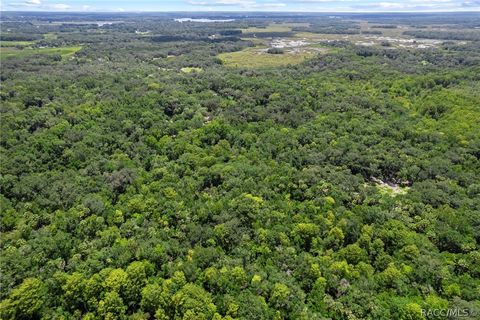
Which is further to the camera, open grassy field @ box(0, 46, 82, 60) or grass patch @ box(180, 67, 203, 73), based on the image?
open grassy field @ box(0, 46, 82, 60)

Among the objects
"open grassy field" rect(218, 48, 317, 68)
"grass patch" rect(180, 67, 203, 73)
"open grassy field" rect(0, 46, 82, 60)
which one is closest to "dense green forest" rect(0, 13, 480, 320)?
"grass patch" rect(180, 67, 203, 73)

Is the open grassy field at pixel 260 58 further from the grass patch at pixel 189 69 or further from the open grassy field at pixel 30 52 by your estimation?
the open grassy field at pixel 30 52

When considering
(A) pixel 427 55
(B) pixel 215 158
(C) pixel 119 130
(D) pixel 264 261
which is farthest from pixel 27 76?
(A) pixel 427 55

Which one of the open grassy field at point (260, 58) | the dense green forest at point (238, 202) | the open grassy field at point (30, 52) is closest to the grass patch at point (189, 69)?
the open grassy field at point (260, 58)

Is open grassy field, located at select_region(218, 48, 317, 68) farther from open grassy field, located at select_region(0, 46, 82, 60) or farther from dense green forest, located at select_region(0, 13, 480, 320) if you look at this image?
open grassy field, located at select_region(0, 46, 82, 60)

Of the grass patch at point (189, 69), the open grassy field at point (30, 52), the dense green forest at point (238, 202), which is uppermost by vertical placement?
the open grassy field at point (30, 52)

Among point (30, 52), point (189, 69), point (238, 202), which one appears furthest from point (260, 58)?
point (238, 202)
